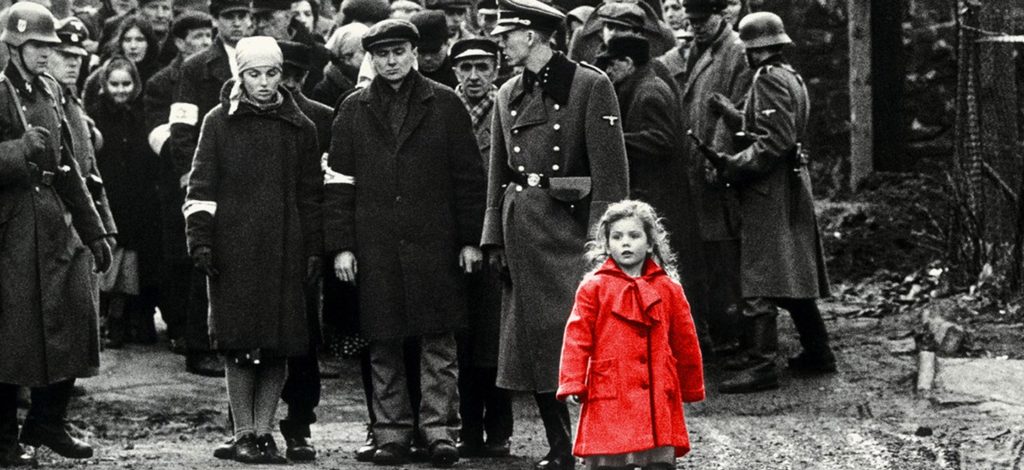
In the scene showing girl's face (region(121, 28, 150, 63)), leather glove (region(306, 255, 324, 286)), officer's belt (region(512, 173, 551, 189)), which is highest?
girl's face (region(121, 28, 150, 63))

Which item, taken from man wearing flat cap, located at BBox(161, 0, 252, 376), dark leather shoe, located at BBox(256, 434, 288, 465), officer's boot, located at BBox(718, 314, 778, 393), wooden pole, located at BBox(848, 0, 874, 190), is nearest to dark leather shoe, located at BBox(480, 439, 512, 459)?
dark leather shoe, located at BBox(256, 434, 288, 465)

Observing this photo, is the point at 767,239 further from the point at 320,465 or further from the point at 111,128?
the point at 111,128

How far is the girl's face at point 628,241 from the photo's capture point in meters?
8.48

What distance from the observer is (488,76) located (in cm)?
1138

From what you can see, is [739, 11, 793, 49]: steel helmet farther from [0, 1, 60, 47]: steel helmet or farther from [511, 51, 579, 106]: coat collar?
[0, 1, 60, 47]: steel helmet

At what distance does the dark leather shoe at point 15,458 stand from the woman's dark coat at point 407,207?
1.70 meters

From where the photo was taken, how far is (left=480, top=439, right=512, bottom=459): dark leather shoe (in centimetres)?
1050

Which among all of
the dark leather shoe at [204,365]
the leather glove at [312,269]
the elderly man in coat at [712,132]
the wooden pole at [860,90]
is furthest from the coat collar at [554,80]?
the wooden pole at [860,90]

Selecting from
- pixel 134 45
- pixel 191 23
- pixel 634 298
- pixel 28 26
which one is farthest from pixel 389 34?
pixel 134 45

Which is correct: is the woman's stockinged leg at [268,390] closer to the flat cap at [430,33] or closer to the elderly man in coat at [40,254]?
the elderly man in coat at [40,254]

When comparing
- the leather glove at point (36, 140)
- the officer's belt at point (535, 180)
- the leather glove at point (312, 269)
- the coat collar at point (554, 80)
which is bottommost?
the leather glove at point (312, 269)

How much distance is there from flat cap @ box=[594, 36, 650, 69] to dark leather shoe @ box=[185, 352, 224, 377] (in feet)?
9.84

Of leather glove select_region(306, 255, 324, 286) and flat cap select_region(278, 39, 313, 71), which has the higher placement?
flat cap select_region(278, 39, 313, 71)

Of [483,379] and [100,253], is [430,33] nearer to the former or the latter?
[483,379]
